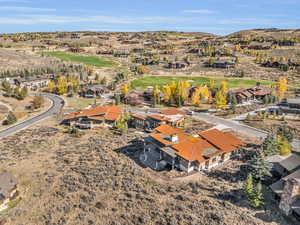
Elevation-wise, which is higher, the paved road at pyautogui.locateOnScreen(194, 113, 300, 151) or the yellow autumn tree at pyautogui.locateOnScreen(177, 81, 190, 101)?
the yellow autumn tree at pyautogui.locateOnScreen(177, 81, 190, 101)

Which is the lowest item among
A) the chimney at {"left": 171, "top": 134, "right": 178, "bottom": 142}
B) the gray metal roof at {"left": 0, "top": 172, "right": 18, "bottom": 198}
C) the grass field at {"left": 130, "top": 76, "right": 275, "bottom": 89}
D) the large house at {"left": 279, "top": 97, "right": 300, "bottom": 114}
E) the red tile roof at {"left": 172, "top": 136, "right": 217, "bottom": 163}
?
the gray metal roof at {"left": 0, "top": 172, "right": 18, "bottom": 198}

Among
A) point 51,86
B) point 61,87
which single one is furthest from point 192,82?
point 51,86

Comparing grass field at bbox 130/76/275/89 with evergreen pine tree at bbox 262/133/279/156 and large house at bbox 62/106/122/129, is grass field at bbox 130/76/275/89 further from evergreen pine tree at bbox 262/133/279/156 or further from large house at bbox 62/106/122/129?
evergreen pine tree at bbox 262/133/279/156

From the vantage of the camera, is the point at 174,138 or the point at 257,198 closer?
the point at 257,198

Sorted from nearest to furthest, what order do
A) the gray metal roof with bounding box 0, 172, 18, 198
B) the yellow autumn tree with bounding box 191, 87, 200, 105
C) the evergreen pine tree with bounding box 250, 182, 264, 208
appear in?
the evergreen pine tree with bounding box 250, 182, 264, 208, the gray metal roof with bounding box 0, 172, 18, 198, the yellow autumn tree with bounding box 191, 87, 200, 105

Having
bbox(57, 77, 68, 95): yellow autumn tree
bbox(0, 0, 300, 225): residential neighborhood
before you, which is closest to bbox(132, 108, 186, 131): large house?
bbox(0, 0, 300, 225): residential neighborhood

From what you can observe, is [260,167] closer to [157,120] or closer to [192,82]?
[157,120]

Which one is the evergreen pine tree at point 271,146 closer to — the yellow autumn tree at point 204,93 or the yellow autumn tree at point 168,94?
the yellow autumn tree at point 204,93
